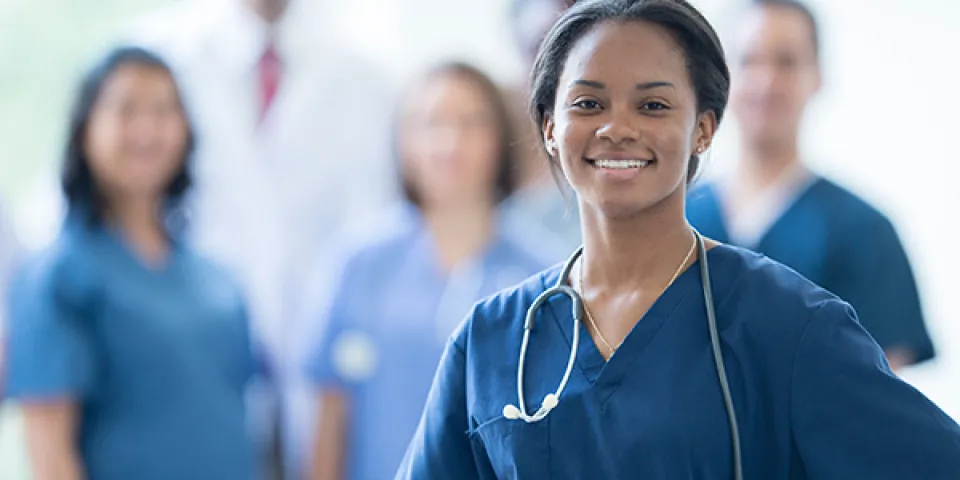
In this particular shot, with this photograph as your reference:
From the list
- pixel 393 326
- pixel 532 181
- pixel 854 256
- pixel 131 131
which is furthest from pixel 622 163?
pixel 532 181

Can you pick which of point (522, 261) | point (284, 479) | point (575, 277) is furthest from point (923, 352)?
point (284, 479)

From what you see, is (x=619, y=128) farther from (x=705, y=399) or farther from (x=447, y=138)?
(x=447, y=138)

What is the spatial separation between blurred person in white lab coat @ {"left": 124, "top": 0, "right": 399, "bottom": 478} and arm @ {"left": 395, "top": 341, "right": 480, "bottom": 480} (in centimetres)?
146

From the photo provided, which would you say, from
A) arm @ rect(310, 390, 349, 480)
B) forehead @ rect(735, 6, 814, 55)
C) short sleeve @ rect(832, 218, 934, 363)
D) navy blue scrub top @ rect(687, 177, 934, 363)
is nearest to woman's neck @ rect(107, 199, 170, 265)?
arm @ rect(310, 390, 349, 480)

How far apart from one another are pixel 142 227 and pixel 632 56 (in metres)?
1.43

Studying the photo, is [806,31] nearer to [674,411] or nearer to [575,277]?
[575,277]

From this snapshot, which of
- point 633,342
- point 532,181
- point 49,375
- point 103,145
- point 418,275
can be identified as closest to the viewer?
point 633,342

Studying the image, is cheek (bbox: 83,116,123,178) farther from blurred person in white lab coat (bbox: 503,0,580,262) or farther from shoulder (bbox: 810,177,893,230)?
shoulder (bbox: 810,177,893,230)

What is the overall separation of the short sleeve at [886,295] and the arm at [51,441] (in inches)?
49.8

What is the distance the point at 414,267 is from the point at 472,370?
1181 millimetres

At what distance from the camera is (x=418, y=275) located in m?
2.27

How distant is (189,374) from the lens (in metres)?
2.12

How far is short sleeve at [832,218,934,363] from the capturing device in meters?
1.79

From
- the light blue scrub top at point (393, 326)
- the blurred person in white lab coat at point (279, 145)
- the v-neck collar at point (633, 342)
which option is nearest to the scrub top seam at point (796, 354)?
the v-neck collar at point (633, 342)
